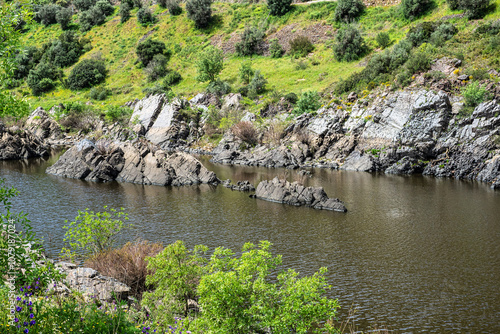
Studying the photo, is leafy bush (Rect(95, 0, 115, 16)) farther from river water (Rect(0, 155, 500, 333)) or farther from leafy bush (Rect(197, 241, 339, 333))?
leafy bush (Rect(197, 241, 339, 333))

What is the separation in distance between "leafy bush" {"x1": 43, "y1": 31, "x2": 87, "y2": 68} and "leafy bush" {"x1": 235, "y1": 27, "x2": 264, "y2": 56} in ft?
215

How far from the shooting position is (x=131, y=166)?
63062 mm

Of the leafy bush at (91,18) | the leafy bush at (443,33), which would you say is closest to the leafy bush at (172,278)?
the leafy bush at (443,33)

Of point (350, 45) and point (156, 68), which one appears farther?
point (156, 68)

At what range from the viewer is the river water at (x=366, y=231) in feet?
76.5

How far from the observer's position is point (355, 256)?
3072cm

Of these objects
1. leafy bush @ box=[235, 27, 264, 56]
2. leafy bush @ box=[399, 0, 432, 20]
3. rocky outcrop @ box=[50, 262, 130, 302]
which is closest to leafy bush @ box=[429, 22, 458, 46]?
leafy bush @ box=[399, 0, 432, 20]

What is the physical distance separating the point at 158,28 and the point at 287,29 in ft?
175

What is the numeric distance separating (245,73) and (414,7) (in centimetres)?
5006

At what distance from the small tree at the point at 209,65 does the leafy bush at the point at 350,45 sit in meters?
34.3

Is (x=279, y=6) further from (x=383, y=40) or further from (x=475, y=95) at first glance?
(x=475, y=95)

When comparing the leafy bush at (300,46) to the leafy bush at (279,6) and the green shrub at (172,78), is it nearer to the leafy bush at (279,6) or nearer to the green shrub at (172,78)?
the leafy bush at (279,6)

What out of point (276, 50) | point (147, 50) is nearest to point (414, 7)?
point (276, 50)

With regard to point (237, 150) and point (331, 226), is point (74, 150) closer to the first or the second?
point (237, 150)
